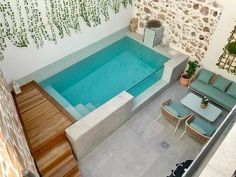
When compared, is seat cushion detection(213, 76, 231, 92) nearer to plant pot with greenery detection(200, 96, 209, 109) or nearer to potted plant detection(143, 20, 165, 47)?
plant pot with greenery detection(200, 96, 209, 109)

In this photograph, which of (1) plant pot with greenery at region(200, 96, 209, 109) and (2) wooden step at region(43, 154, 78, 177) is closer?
(2) wooden step at region(43, 154, 78, 177)

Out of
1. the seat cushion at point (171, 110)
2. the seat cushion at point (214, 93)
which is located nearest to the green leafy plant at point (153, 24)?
the seat cushion at point (214, 93)

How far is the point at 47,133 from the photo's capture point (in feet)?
16.7

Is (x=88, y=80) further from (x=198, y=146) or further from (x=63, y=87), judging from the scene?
(x=198, y=146)

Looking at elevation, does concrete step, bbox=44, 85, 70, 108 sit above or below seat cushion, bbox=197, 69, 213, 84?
below

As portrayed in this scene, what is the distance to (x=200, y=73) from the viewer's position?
693cm

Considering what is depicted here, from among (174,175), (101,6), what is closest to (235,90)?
(174,175)

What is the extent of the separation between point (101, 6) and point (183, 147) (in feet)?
17.2

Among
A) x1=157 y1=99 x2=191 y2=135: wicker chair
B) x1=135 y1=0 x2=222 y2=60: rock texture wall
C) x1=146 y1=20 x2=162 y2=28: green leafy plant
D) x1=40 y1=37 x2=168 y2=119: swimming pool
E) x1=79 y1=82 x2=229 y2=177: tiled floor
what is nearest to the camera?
x1=79 y1=82 x2=229 y2=177: tiled floor

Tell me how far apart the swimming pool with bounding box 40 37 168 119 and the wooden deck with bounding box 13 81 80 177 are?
53 centimetres

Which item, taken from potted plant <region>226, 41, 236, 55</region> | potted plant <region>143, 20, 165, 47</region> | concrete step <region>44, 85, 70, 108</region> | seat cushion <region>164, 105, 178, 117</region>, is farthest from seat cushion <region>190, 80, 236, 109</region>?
concrete step <region>44, 85, 70, 108</region>

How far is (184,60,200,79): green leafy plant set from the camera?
23.2 feet

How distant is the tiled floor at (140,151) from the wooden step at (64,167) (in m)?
0.38

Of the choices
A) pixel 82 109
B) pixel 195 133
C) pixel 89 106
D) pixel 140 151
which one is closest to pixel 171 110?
pixel 195 133
